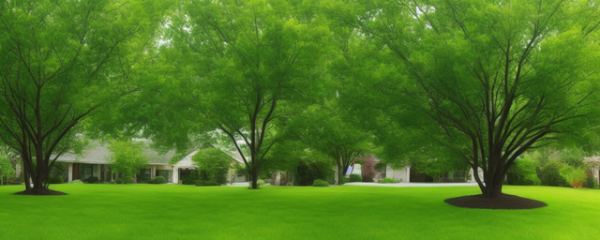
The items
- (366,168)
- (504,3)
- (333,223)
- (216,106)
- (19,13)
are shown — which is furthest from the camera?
(366,168)

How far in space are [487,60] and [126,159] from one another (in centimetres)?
3836

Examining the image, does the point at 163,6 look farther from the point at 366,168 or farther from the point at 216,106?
the point at 366,168

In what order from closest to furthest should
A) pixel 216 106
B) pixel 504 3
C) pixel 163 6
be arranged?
1. pixel 504 3
2. pixel 163 6
3. pixel 216 106

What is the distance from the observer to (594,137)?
15773 millimetres

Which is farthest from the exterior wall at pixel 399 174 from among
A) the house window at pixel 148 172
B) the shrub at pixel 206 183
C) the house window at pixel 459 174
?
the house window at pixel 148 172

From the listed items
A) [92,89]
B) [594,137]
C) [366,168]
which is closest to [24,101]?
[92,89]

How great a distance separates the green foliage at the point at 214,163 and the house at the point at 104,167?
4.49 metres

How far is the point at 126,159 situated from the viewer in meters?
44.3

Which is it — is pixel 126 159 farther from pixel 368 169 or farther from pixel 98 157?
pixel 368 169

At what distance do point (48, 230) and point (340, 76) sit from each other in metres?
12.3

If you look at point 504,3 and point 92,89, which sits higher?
point 504,3

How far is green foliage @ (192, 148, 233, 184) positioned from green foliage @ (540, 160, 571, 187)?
2899 centimetres

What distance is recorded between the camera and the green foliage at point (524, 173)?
38.8 meters

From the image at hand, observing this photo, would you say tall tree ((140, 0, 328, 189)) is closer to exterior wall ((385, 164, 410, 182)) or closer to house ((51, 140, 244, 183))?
house ((51, 140, 244, 183))
